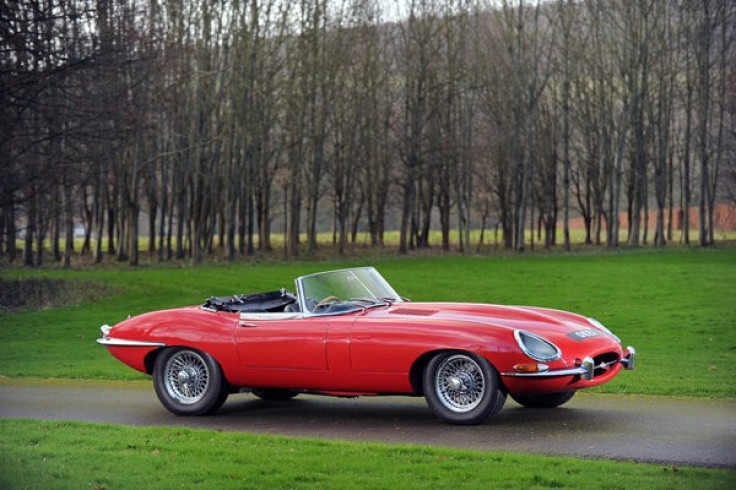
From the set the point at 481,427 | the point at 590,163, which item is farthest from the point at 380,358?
the point at 590,163

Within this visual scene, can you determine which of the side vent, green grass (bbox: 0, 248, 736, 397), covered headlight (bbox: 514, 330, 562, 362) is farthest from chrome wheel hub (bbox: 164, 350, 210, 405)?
green grass (bbox: 0, 248, 736, 397)

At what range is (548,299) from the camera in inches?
1159

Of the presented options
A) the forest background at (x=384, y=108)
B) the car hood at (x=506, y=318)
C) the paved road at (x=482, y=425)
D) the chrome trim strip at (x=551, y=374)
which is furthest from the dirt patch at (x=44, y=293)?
the chrome trim strip at (x=551, y=374)

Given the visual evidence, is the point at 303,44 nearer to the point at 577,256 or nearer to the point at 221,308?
the point at 577,256

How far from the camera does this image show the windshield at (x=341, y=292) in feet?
36.2

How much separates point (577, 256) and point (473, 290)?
772 inches

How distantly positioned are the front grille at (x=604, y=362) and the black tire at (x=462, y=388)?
0.97m

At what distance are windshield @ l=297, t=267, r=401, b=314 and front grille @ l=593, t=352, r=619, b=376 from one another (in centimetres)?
238

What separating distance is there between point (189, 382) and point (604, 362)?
4435 millimetres

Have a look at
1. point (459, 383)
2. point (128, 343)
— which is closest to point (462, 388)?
point (459, 383)

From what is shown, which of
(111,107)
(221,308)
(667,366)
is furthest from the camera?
(111,107)

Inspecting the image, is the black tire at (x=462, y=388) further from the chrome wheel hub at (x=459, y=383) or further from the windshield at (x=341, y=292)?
the windshield at (x=341, y=292)

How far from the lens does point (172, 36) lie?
158 ft

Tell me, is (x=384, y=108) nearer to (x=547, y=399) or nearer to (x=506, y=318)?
(x=547, y=399)
